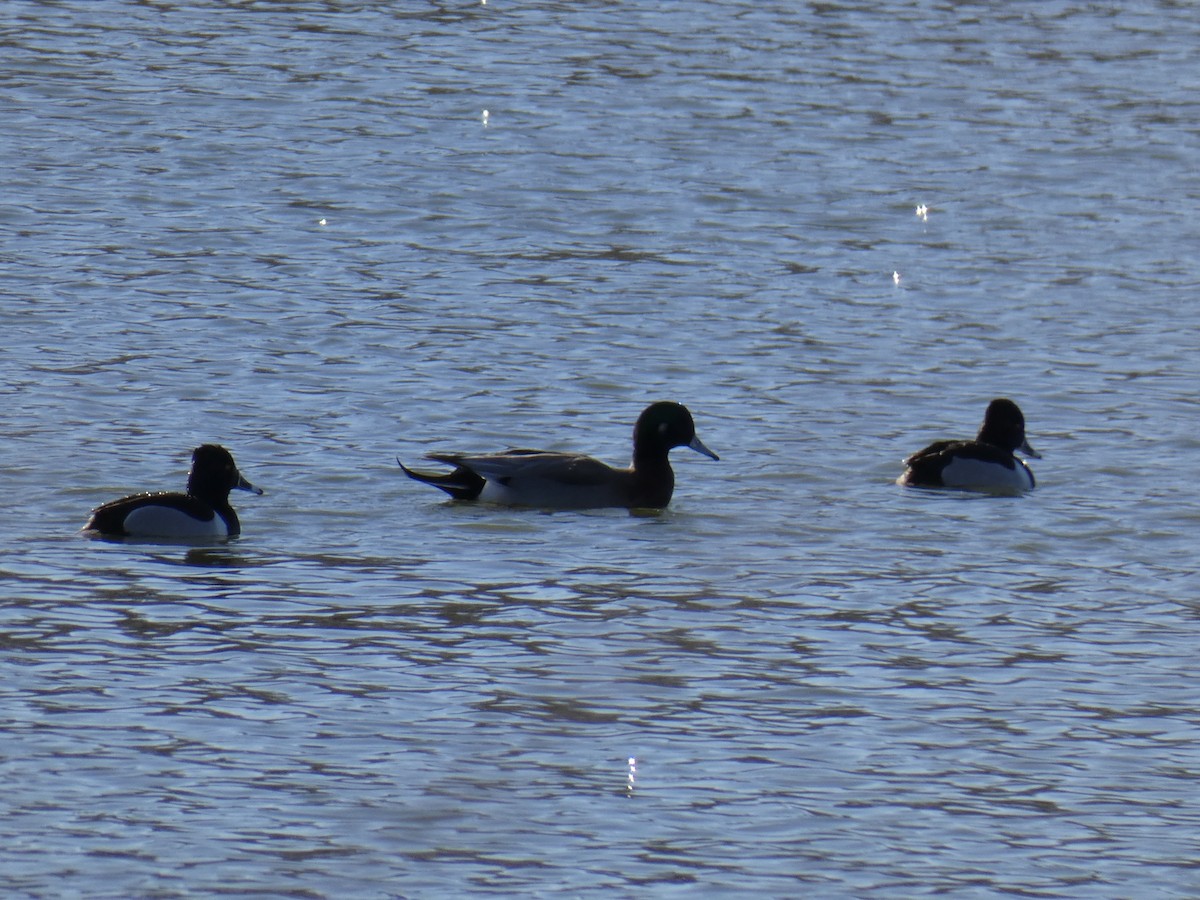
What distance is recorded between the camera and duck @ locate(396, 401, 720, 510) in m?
13.6

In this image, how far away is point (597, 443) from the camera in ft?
50.0

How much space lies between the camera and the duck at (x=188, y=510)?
40.0 feet

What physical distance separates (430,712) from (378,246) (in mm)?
11655

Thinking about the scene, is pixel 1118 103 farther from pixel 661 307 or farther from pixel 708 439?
pixel 708 439

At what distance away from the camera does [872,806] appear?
334 inches

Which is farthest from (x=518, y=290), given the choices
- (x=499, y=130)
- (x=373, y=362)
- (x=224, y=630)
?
(x=224, y=630)

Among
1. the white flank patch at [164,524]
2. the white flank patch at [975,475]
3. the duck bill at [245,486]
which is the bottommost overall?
the white flank patch at [164,524]

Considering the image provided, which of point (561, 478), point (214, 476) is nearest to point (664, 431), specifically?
point (561, 478)

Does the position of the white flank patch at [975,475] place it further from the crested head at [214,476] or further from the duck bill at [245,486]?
the crested head at [214,476]

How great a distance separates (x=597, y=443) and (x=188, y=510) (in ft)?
11.7

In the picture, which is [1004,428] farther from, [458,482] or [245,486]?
[245,486]

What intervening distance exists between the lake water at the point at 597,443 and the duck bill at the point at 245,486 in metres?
0.19

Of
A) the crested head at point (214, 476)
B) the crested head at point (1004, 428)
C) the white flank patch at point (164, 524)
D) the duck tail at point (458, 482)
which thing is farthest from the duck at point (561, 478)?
the crested head at point (1004, 428)

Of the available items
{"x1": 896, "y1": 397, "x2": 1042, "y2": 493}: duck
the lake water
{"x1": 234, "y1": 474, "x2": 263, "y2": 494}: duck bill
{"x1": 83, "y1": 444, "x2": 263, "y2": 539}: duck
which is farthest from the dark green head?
{"x1": 83, "y1": 444, "x2": 263, "y2": 539}: duck
